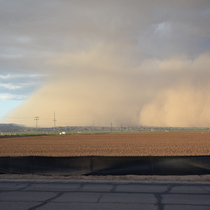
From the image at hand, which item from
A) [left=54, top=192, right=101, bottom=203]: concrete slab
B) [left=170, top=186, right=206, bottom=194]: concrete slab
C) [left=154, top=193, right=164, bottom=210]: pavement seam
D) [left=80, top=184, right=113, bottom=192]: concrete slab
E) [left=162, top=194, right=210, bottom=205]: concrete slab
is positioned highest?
[left=54, top=192, right=101, bottom=203]: concrete slab

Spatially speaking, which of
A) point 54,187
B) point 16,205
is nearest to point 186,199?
point 16,205

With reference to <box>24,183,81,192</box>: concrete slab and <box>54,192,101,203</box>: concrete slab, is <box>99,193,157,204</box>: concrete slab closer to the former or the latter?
<box>54,192,101,203</box>: concrete slab

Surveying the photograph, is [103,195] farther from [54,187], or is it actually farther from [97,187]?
[54,187]

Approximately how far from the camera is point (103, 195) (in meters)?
12.4

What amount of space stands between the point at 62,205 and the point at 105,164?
7.86m

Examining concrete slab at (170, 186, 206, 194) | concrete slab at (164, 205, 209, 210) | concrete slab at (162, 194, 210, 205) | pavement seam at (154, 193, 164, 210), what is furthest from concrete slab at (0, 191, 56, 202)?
concrete slab at (170, 186, 206, 194)

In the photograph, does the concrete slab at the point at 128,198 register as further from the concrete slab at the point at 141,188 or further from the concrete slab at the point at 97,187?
the concrete slab at the point at 97,187

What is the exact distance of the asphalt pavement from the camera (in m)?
10.5

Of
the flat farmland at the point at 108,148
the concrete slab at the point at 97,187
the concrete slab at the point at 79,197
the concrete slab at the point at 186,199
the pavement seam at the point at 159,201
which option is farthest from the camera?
the flat farmland at the point at 108,148

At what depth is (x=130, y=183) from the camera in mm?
15320

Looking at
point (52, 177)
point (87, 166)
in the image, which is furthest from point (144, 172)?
point (52, 177)

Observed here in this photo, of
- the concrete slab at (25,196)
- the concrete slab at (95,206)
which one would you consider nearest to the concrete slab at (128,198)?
the concrete slab at (95,206)

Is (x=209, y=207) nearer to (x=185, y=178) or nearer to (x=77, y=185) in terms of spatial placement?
(x=77, y=185)

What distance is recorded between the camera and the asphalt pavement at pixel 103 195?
34.5 feet
